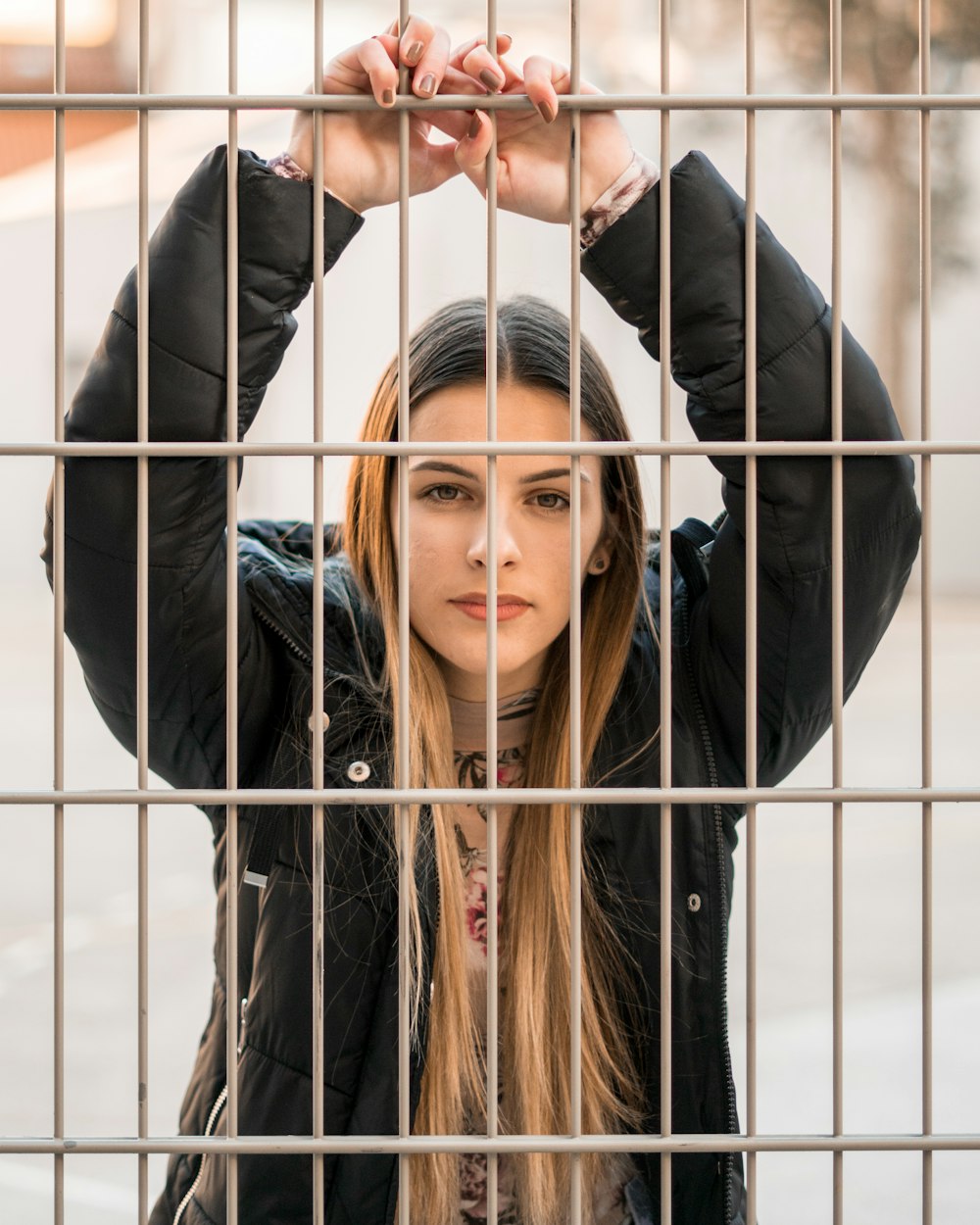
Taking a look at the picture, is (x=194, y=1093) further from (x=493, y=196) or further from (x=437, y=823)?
(x=493, y=196)

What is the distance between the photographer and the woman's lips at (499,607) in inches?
38.9

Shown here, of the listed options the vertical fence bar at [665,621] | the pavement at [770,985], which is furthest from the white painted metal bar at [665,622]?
the pavement at [770,985]

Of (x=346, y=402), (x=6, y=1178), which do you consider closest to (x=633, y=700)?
(x=6, y=1178)

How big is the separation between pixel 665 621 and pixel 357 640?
1.59 feet

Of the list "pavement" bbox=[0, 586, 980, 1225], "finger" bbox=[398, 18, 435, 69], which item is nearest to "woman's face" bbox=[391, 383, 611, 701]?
"finger" bbox=[398, 18, 435, 69]

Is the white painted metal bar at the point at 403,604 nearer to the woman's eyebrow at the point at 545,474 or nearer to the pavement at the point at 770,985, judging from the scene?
the woman's eyebrow at the point at 545,474

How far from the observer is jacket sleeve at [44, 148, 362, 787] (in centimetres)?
78

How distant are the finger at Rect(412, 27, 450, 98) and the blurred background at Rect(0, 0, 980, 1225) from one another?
190 mm

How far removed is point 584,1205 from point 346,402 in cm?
616

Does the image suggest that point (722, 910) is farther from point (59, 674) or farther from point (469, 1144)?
point (59, 674)

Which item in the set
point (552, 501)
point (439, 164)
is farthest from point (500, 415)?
point (439, 164)

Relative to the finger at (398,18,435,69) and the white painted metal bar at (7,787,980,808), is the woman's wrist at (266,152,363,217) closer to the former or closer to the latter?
the finger at (398,18,435,69)

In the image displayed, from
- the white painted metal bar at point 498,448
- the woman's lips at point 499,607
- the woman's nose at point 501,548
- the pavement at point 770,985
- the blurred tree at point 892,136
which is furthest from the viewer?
the blurred tree at point 892,136

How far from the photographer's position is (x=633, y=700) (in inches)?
46.5
